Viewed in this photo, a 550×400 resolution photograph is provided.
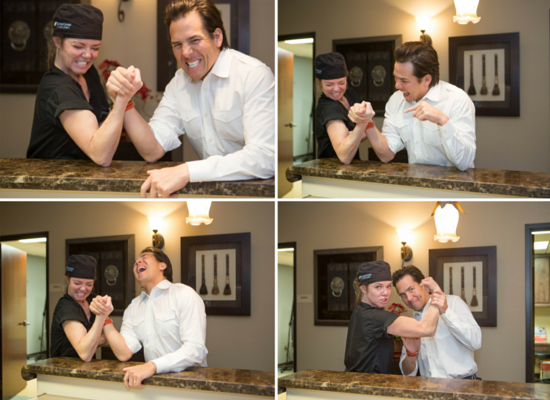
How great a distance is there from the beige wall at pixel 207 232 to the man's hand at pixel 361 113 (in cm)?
55

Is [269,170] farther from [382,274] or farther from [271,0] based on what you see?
[271,0]

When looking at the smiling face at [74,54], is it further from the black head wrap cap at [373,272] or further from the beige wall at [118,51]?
the black head wrap cap at [373,272]

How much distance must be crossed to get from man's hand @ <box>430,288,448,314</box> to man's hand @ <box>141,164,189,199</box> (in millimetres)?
1126

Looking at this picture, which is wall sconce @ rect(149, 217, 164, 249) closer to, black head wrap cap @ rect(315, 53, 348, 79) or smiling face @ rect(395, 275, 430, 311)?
black head wrap cap @ rect(315, 53, 348, 79)

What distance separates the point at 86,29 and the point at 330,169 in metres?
1.12

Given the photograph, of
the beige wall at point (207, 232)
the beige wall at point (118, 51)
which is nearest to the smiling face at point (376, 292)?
the beige wall at point (207, 232)

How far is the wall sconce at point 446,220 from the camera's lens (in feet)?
6.53

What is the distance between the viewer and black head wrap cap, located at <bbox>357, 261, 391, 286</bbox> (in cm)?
207

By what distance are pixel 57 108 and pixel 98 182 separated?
0.35 m

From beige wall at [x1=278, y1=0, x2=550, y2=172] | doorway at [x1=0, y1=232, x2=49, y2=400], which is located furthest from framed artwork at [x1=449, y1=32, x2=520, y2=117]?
doorway at [x1=0, y1=232, x2=49, y2=400]

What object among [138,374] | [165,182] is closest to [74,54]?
[165,182]

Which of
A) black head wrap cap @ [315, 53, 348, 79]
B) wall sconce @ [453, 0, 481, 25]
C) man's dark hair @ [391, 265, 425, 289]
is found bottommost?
man's dark hair @ [391, 265, 425, 289]

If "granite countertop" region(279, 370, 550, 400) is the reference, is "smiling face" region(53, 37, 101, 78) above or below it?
above

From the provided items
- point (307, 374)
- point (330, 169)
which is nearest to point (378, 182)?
point (330, 169)
